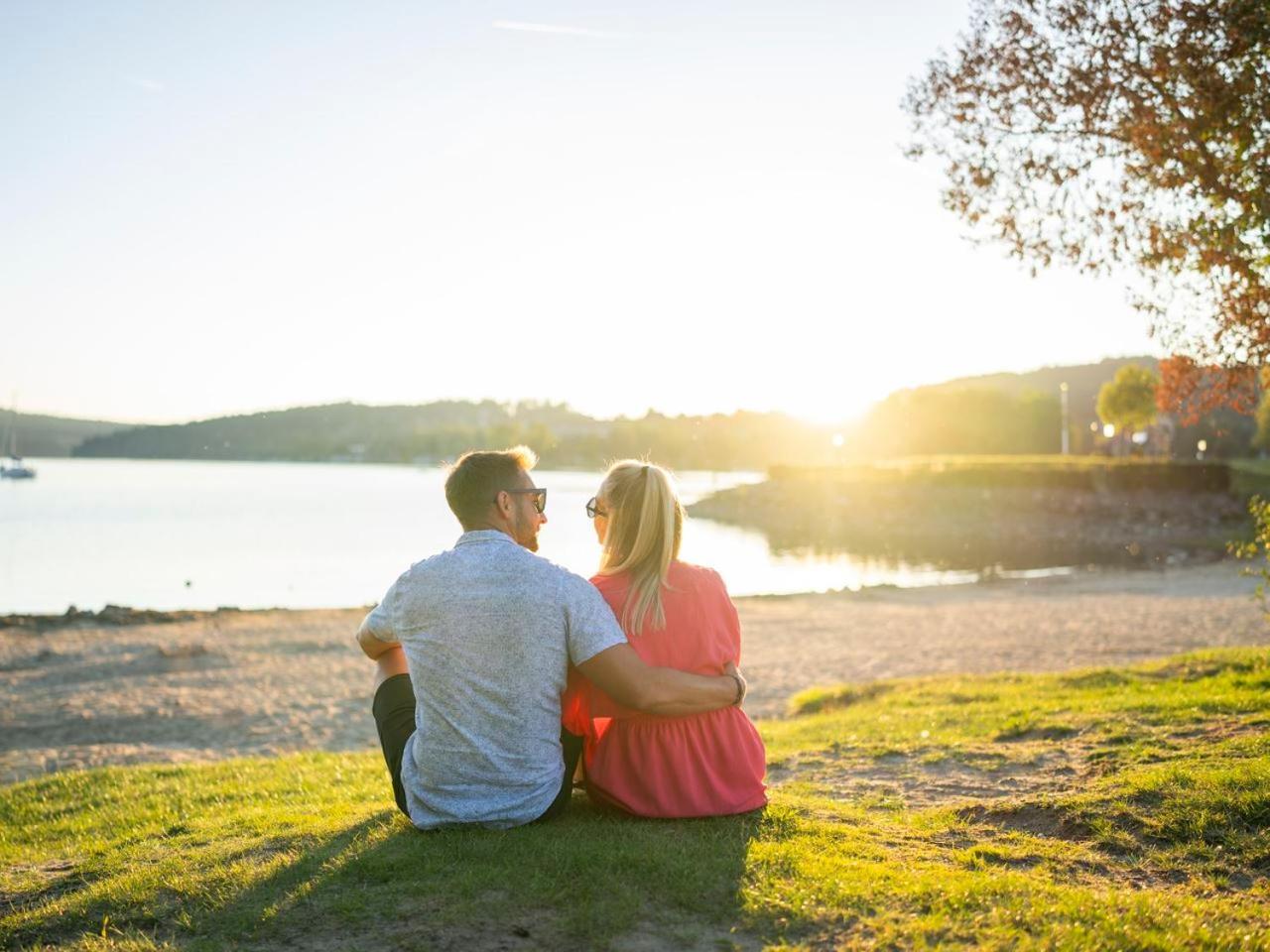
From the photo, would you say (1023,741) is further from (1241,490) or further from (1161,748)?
(1241,490)

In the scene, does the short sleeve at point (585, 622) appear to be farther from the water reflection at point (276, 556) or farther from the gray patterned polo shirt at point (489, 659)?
the water reflection at point (276, 556)

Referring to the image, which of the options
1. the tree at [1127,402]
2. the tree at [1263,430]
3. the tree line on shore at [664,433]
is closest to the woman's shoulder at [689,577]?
the tree line on shore at [664,433]

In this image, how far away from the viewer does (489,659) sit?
13.6 feet

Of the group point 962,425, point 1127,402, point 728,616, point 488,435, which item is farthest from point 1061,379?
point 728,616

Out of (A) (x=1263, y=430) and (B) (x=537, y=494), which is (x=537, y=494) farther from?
(A) (x=1263, y=430)

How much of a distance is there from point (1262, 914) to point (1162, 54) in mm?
6985

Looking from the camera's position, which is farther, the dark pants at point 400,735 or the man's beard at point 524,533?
the dark pants at point 400,735

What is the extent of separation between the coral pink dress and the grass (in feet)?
0.48

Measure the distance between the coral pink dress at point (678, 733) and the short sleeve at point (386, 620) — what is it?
827mm

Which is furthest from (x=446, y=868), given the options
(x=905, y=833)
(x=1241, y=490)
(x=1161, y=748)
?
(x=1241, y=490)

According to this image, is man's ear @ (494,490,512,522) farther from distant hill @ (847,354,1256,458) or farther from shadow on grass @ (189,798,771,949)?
distant hill @ (847,354,1256,458)

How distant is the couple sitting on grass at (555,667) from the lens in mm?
4145

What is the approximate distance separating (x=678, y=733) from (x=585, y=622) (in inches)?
31.8

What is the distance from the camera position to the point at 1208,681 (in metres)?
9.42
